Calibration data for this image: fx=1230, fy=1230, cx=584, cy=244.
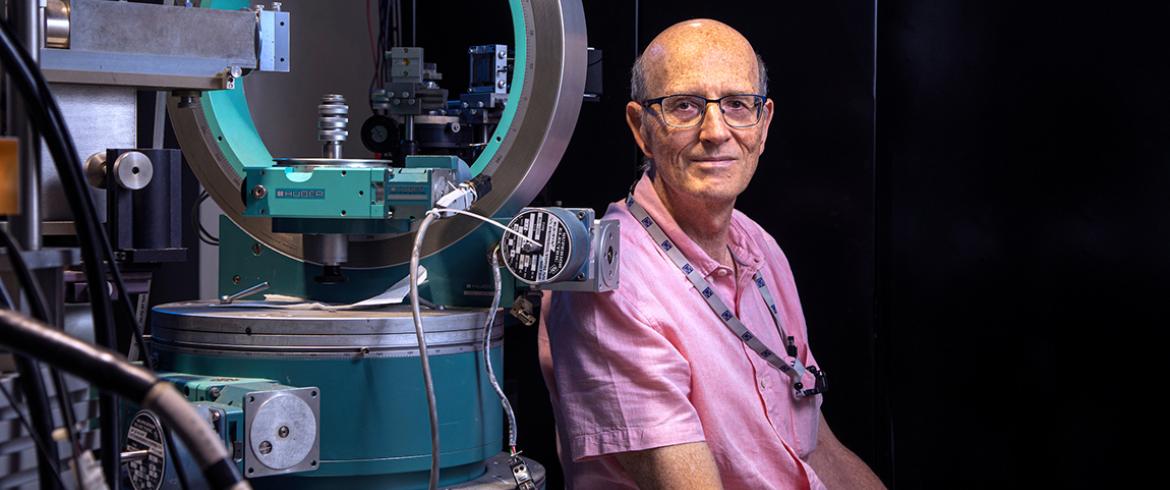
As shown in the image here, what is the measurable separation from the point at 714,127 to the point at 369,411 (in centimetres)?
67

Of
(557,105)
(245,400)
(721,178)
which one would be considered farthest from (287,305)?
(721,178)

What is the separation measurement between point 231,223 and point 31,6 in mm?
986

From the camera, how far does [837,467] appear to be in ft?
6.92

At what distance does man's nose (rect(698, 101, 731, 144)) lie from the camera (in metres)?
1.86

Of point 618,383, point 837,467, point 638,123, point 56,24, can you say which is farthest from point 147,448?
point 837,467

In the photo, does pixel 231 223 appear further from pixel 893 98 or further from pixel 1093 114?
pixel 1093 114

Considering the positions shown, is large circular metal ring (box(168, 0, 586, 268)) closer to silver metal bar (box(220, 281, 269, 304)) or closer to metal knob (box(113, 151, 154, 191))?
silver metal bar (box(220, 281, 269, 304))

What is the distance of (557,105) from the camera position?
5.82 ft

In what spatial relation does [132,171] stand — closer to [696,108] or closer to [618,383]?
[618,383]

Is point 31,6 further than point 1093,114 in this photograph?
No

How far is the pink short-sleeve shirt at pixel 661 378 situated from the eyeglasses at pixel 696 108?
13cm

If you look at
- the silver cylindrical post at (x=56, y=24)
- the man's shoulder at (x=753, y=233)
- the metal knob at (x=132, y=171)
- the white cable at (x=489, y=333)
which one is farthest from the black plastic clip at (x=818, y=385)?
the silver cylindrical post at (x=56, y=24)

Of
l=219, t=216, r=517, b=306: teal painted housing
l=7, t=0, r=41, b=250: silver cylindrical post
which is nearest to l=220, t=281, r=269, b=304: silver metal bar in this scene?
l=219, t=216, r=517, b=306: teal painted housing

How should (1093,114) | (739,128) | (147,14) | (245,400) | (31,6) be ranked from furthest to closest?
(1093,114) < (739,128) < (245,400) < (147,14) < (31,6)
